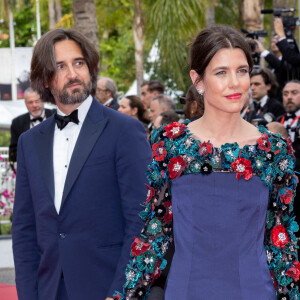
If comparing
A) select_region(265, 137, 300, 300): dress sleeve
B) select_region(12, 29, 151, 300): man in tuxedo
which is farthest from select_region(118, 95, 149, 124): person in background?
select_region(265, 137, 300, 300): dress sleeve

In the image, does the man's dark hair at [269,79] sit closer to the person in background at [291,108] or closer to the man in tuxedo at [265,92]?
the man in tuxedo at [265,92]

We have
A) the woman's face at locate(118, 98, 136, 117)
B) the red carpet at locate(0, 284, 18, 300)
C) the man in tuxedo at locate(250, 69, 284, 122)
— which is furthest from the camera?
the woman's face at locate(118, 98, 136, 117)

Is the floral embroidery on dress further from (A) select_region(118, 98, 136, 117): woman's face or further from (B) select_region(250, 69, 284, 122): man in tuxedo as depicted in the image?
(A) select_region(118, 98, 136, 117): woman's face

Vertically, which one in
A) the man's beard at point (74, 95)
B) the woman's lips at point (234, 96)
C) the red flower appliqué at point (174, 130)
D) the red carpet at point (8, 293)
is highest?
the woman's lips at point (234, 96)

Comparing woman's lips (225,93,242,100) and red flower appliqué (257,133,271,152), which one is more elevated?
woman's lips (225,93,242,100)

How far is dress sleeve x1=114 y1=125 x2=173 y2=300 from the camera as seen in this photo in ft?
9.82

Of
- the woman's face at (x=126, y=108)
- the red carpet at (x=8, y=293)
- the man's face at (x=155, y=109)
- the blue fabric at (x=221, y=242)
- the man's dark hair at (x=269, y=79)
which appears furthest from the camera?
the woman's face at (x=126, y=108)

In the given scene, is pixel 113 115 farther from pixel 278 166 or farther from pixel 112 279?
pixel 278 166

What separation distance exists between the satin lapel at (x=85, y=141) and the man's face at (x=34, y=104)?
6656 millimetres

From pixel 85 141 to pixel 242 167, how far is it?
3.26ft

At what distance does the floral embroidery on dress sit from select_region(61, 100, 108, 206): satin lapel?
0.60 meters

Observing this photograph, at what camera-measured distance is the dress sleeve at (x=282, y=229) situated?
291cm

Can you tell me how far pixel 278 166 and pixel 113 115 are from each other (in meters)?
1.08

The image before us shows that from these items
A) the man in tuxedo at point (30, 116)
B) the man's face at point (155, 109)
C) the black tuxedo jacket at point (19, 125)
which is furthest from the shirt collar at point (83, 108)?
the black tuxedo jacket at point (19, 125)
